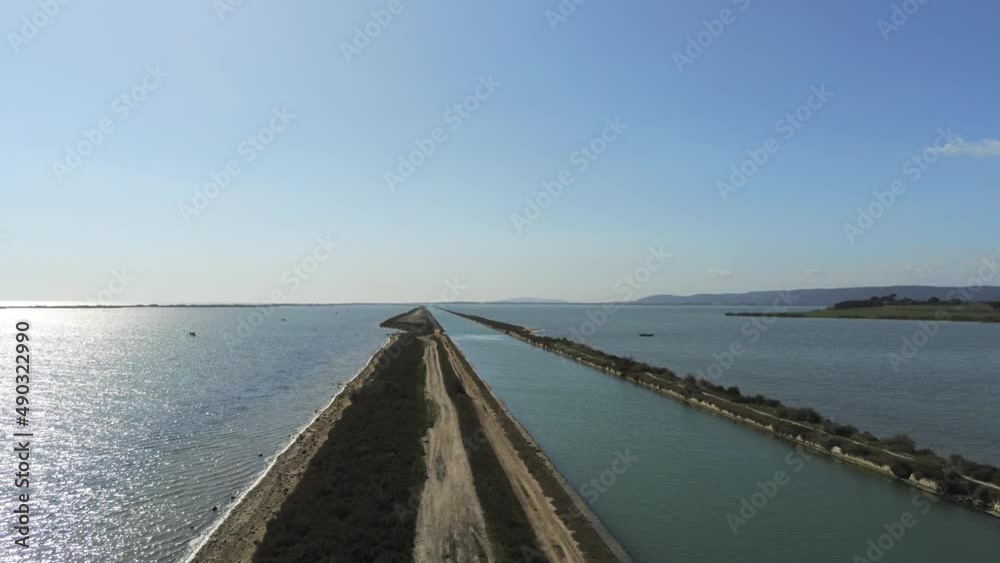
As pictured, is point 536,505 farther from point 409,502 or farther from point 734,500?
point 734,500

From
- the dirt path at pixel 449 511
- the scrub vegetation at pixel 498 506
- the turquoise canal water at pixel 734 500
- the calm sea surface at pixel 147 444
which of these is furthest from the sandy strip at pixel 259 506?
the turquoise canal water at pixel 734 500

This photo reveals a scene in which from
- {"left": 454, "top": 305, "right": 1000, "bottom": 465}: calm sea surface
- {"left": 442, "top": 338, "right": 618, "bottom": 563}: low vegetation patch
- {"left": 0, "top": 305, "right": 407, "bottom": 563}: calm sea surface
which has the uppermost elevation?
{"left": 454, "top": 305, "right": 1000, "bottom": 465}: calm sea surface

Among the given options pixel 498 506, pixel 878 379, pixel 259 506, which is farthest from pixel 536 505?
pixel 878 379

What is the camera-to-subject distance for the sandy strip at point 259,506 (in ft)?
51.2

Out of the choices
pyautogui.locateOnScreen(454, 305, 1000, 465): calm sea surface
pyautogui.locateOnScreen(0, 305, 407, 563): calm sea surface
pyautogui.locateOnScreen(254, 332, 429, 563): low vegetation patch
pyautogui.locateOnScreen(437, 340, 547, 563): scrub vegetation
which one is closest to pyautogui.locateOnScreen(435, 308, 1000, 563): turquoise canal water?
pyautogui.locateOnScreen(437, 340, 547, 563): scrub vegetation

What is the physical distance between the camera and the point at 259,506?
18906 millimetres

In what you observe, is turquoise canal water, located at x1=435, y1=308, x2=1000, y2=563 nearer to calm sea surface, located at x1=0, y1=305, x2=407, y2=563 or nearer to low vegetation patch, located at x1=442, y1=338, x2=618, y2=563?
low vegetation patch, located at x1=442, y1=338, x2=618, y2=563

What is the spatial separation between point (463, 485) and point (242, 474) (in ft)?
33.2

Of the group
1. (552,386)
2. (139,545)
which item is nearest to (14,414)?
(139,545)

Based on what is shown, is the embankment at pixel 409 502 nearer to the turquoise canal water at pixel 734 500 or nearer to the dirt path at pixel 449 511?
the dirt path at pixel 449 511

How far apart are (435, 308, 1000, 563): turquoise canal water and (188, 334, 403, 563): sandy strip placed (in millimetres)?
10753

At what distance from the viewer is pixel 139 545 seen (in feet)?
55.6

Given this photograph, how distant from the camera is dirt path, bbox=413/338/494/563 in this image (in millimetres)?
14805

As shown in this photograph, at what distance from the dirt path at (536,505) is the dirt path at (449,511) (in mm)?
1558
